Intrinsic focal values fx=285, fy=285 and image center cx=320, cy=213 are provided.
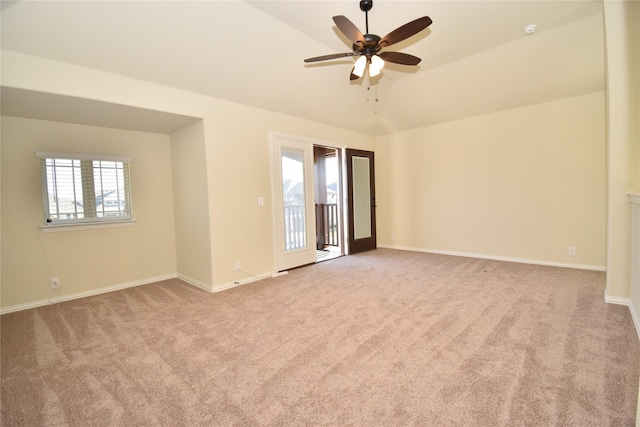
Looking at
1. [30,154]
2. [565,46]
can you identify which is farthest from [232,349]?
[565,46]

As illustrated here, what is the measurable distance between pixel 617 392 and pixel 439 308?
4.42ft

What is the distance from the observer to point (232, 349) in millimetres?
2250

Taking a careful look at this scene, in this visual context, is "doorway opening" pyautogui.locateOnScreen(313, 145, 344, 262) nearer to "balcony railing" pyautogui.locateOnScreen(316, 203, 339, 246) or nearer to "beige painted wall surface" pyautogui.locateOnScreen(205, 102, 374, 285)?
"balcony railing" pyautogui.locateOnScreen(316, 203, 339, 246)

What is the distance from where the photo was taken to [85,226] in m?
3.68

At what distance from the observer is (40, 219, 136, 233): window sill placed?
11.2ft

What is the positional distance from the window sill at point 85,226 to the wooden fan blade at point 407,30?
3943 millimetres

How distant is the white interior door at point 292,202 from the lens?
4.36m

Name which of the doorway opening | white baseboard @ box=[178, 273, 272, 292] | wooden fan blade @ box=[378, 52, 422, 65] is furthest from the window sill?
wooden fan blade @ box=[378, 52, 422, 65]

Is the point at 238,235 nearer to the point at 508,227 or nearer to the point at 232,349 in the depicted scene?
the point at 232,349

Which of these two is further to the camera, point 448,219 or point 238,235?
point 448,219

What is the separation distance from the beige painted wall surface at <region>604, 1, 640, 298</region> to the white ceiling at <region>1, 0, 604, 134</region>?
44 cm

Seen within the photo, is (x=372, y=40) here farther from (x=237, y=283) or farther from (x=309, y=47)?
(x=237, y=283)

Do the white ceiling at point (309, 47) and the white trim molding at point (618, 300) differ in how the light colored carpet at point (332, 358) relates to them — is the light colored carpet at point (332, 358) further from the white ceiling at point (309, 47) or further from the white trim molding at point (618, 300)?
the white ceiling at point (309, 47)

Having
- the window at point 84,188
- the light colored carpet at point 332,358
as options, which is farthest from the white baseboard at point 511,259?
the window at point 84,188
